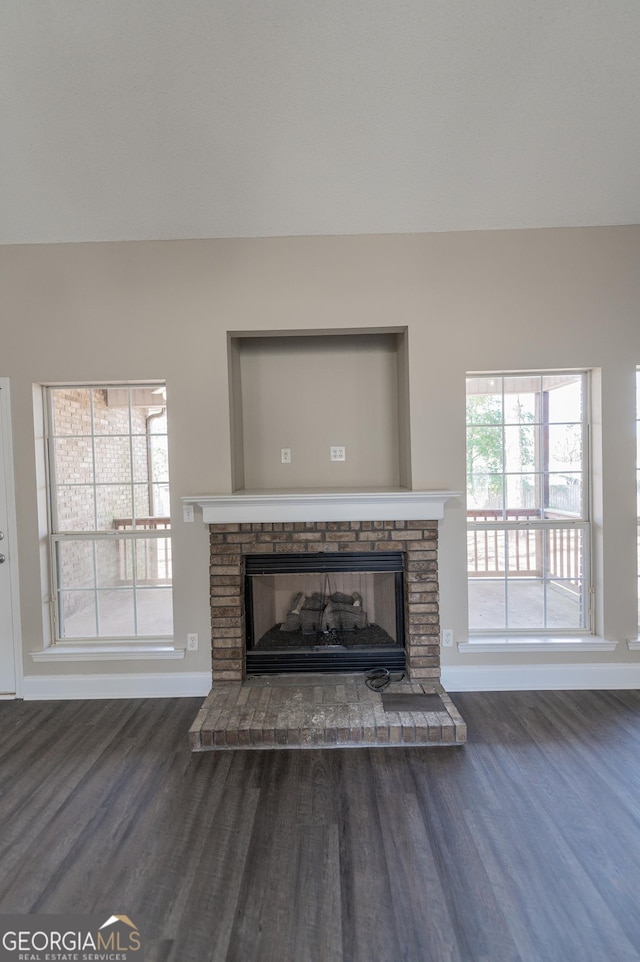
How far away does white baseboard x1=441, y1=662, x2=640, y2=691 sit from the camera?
2.81 m

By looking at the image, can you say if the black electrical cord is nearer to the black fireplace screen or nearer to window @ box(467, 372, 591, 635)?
the black fireplace screen

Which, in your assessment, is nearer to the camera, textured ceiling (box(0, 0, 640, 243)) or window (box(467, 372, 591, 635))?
textured ceiling (box(0, 0, 640, 243))

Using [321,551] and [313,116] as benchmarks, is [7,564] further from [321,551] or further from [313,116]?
[313,116]

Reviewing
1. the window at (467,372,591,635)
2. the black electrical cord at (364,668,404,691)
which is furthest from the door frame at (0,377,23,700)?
the window at (467,372,591,635)

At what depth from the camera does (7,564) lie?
286 cm

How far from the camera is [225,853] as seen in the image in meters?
1.67

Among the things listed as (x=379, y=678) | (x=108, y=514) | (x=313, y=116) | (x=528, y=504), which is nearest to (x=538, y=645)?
(x=528, y=504)

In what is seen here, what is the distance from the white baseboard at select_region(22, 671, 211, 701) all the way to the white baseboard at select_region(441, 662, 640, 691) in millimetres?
1615

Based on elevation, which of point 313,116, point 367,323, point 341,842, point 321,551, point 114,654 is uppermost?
point 313,116

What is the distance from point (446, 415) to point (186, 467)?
1.69 meters

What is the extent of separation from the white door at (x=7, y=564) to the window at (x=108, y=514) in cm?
22

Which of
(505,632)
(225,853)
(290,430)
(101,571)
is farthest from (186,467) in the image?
(505,632)

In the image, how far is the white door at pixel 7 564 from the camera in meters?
2.83

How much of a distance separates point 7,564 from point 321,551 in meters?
2.05
